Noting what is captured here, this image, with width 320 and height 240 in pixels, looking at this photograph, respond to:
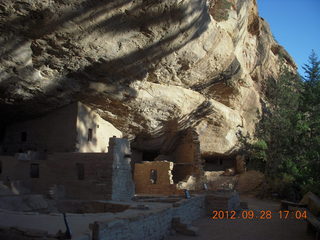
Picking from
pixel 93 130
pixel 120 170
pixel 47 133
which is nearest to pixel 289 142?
pixel 93 130

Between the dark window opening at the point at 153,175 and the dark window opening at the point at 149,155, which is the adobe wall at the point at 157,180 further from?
the dark window opening at the point at 149,155

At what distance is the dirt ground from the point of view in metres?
6.73

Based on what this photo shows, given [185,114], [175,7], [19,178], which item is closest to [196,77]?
[185,114]

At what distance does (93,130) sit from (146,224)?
268 inches

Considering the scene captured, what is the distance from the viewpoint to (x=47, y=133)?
11672 millimetres

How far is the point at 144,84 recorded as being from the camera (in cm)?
1179

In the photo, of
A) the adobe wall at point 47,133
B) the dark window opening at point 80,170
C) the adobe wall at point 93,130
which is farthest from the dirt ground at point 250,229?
the adobe wall at point 47,133

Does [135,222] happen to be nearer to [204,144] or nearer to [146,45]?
[146,45]

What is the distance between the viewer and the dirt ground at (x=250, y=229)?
6734 mm

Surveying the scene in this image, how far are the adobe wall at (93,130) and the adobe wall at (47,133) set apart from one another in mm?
221

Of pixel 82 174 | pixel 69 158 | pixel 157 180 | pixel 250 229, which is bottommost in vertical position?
pixel 250 229

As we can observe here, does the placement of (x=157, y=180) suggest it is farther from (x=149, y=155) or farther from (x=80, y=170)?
(x=80, y=170)

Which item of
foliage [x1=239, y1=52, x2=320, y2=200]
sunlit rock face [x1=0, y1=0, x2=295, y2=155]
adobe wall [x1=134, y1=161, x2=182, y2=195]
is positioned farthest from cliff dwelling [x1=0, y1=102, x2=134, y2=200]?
foliage [x1=239, y1=52, x2=320, y2=200]

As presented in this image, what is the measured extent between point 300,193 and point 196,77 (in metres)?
6.03
